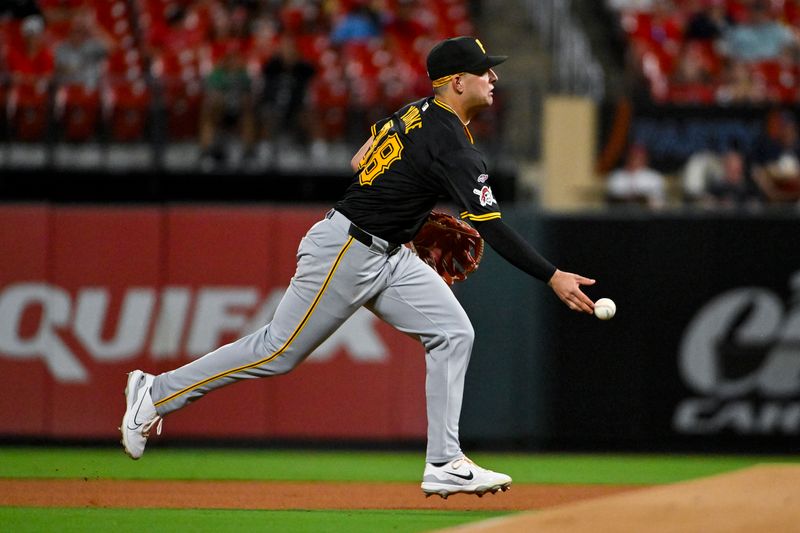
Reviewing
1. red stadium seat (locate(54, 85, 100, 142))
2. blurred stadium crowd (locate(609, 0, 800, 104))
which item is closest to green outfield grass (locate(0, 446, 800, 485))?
red stadium seat (locate(54, 85, 100, 142))

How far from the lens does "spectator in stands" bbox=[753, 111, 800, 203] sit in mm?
11531

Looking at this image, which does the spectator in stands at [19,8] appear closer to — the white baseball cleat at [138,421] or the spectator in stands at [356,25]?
the spectator in stands at [356,25]

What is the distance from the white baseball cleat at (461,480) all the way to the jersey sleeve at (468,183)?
1.13m

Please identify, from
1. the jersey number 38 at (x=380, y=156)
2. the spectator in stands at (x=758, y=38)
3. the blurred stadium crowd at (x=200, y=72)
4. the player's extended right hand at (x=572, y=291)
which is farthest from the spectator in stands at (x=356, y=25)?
the player's extended right hand at (x=572, y=291)

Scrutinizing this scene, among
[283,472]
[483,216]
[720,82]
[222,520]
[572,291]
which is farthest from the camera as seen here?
[720,82]

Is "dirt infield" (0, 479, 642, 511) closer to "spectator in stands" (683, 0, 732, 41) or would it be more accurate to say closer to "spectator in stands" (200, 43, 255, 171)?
"spectator in stands" (200, 43, 255, 171)

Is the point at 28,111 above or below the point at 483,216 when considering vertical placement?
above

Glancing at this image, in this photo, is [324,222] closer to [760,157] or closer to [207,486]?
[207,486]

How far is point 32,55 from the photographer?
11641 mm

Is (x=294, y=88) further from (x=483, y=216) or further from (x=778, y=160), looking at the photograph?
(x=483, y=216)

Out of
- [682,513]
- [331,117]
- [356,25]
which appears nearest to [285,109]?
[331,117]

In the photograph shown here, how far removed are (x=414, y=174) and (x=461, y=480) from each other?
1.38m

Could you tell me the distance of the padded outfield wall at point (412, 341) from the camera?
9.49 metres

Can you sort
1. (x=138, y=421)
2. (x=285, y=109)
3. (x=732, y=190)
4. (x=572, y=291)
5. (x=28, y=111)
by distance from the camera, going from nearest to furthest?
(x=572, y=291) < (x=138, y=421) < (x=28, y=111) < (x=285, y=109) < (x=732, y=190)
